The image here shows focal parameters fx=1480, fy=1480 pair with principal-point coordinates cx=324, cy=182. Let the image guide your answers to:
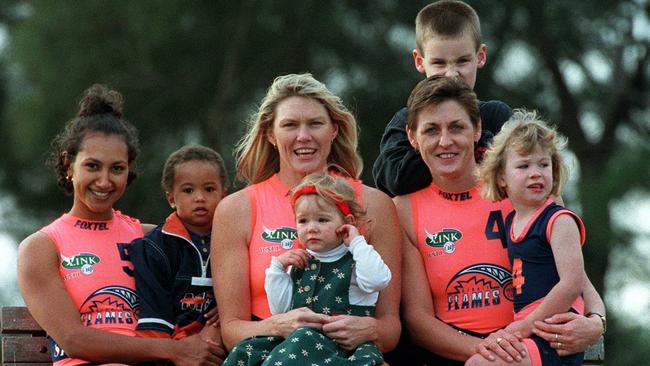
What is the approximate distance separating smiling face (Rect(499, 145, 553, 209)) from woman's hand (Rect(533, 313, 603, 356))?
459 mm

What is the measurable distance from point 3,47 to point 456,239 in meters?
→ 8.86

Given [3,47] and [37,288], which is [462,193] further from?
[3,47]

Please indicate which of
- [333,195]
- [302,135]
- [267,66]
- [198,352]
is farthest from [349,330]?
[267,66]

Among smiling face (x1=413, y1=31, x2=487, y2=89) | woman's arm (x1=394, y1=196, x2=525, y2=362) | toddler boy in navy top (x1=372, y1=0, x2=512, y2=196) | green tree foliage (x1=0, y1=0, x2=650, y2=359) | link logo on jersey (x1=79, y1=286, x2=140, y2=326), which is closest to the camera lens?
woman's arm (x1=394, y1=196, x2=525, y2=362)

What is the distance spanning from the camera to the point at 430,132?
5930 mm

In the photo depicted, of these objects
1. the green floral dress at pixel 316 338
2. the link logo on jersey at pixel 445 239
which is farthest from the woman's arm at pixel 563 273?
the green floral dress at pixel 316 338

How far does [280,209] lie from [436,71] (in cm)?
99

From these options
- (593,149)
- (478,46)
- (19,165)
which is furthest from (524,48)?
(478,46)

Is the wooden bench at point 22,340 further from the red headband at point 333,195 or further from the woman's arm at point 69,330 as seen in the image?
the red headband at point 333,195

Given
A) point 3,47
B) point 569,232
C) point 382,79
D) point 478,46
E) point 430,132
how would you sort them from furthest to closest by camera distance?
point 3,47 → point 382,79 → point 478,46 → point 430,132 → point 569,232

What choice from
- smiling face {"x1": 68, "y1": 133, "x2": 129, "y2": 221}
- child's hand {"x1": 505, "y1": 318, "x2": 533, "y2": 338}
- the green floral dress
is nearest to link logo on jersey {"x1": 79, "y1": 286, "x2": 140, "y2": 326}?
smiling face {"x1": 68, "y1": 133, "x2": 129, "y2": 221}

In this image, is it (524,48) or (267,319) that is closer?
(267,319)

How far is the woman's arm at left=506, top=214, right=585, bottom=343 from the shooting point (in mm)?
5531

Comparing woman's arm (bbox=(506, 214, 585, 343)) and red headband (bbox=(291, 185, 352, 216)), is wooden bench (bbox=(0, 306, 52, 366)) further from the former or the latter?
woman's arm (bbox=(506, 214, 585, 343))
